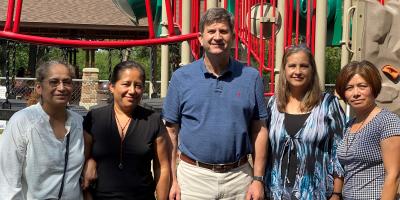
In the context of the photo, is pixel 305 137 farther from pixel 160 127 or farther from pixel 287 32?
pixel 287 32

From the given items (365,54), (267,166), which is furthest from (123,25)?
(267,166)

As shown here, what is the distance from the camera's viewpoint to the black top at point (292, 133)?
3.17 m

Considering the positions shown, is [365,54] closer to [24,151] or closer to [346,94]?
[346,94]

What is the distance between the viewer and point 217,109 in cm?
314

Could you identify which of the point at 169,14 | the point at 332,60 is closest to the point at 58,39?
the point at 169,14

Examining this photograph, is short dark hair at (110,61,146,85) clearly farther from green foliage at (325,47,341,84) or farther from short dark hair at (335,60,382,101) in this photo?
green foliage at (325,47,341,84)

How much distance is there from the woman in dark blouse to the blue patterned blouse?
1.83 feet

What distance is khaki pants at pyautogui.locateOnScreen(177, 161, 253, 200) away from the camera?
3191 mm

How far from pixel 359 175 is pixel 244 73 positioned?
708mm

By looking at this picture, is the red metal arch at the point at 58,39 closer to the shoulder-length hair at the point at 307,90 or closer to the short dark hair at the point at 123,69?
→ the short dark hair at the point at 123,69

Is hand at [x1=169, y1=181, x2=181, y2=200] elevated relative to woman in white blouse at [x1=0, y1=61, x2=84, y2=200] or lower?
lower

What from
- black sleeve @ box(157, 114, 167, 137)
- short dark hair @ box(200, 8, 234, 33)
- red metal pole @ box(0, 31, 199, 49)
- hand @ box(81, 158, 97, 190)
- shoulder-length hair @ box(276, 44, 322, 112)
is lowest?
hand @ box(81, 158, 97, 190)

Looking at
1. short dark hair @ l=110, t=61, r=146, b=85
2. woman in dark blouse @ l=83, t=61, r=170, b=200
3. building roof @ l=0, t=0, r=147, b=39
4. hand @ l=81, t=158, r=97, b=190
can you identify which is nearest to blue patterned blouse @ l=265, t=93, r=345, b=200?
woman in dark blouse @ l=83, t=61, r=170, b=200

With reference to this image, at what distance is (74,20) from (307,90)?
59.3ft
